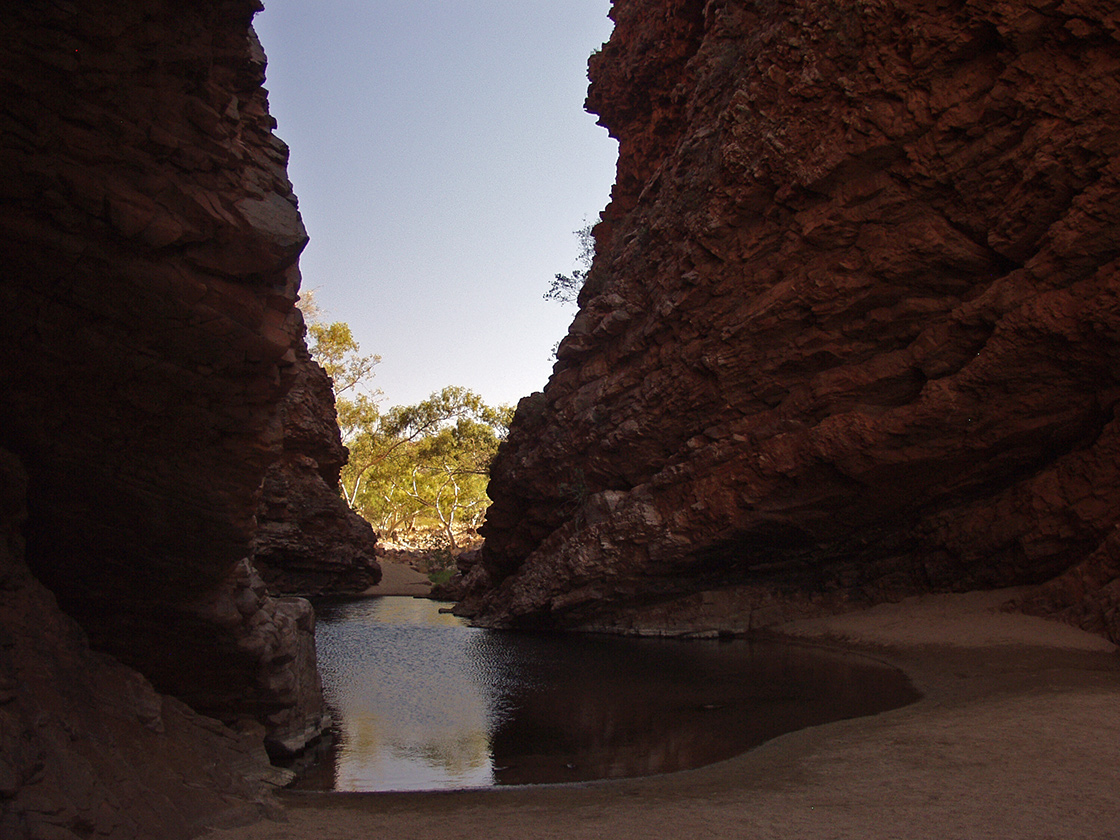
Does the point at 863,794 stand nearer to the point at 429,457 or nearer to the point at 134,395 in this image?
the point at 134,395

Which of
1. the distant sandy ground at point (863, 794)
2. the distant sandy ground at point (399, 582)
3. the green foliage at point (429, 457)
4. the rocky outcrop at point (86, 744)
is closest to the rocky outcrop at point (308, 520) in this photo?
the distant sandy ground at point (399, 582)

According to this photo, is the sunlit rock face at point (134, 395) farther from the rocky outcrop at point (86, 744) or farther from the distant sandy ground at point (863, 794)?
the distant sandy ground at point (863, 794)

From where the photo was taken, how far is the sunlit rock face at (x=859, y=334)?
14047mm

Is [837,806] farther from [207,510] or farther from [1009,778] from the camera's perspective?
[207,510]

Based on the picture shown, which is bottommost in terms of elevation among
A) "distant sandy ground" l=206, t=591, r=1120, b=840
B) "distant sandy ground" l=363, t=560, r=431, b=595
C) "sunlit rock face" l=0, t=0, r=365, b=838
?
"distant sandy ground" l=206, t=591, r=1120, b=840

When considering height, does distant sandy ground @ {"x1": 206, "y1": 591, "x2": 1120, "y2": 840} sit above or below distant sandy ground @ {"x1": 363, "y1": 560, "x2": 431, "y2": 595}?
below

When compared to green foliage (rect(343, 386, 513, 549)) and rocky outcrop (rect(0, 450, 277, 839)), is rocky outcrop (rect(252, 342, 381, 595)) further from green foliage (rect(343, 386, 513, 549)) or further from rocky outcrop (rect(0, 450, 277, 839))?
rocky outcrop (rect(0, 450, 277, 839))

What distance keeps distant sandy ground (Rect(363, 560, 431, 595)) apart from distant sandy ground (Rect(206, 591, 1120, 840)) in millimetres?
31886

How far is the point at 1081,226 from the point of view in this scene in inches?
539

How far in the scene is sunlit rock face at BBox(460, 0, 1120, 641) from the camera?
14047mm

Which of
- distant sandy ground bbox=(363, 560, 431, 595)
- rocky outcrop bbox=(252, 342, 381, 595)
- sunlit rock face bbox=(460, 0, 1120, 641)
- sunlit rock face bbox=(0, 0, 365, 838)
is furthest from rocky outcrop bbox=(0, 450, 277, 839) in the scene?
distant sandy ground bbox=(363, 560, 431, 595)

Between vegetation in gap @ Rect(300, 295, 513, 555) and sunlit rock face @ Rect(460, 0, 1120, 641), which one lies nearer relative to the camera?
sunlit rock face @ Rect(460, 0, 1120, 641)

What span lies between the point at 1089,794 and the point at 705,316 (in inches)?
573

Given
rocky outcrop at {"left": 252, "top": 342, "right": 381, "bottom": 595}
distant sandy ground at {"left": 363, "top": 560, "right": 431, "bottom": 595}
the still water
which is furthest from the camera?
distant sandy ground at {"left": 363, "top": 560, "right": 431, "bottom": 595}
